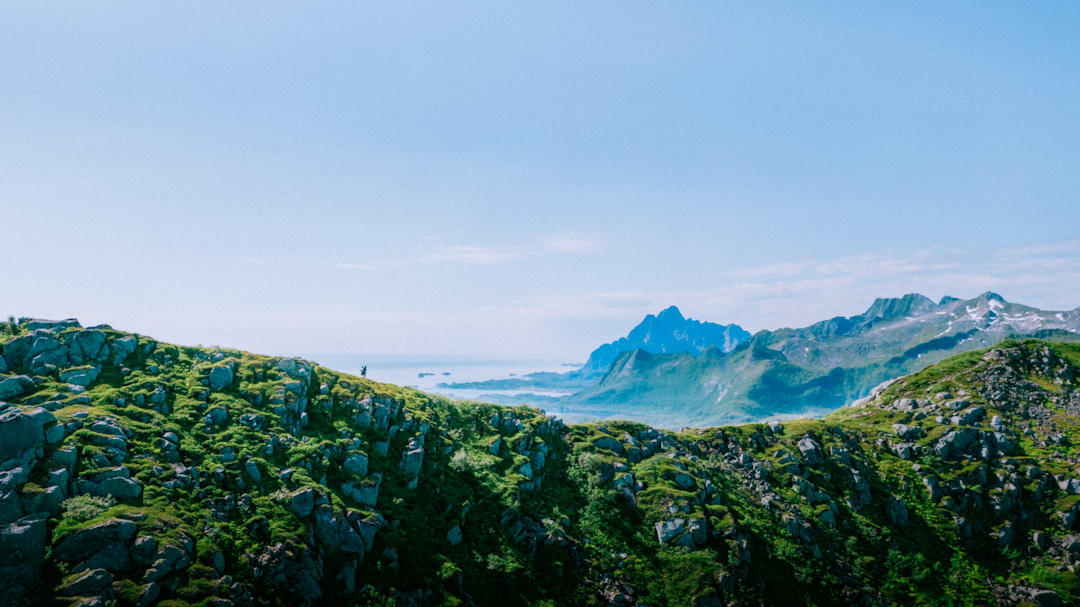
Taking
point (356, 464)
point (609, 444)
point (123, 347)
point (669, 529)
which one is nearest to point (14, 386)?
point (123, 347)

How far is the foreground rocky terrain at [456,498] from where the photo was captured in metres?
39.0

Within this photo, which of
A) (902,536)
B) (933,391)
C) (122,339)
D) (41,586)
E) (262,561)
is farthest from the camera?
(933,391)

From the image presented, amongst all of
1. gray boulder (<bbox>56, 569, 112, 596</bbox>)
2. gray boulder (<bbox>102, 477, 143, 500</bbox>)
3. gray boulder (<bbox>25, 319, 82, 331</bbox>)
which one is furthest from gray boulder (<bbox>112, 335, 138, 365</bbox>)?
gray boulder (<bbox>56, 569, 112, 596</bbox>)

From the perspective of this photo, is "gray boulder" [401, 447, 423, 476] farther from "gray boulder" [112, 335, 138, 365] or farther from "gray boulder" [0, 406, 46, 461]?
"gray boulder" [112, 335, 138, 365]

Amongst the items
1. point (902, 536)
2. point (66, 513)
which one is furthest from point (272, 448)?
point (902, 536)

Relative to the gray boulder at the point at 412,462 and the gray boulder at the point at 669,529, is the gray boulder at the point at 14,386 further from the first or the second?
the gray boulder at the point at 669,529

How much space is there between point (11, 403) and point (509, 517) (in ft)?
176

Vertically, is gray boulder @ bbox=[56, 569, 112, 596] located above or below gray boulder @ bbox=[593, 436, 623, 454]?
below

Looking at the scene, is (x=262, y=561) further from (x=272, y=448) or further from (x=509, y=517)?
(x=509, y=517)

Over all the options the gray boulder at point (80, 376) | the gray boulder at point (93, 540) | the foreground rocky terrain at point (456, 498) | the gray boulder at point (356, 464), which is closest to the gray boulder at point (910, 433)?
the foreground rocky terrain at point (456, 498)

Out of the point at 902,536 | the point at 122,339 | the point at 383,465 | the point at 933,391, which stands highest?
the point at 122,339

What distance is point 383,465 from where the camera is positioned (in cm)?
5781

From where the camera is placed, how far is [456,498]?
5712 cm

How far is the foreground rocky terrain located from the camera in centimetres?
3900
